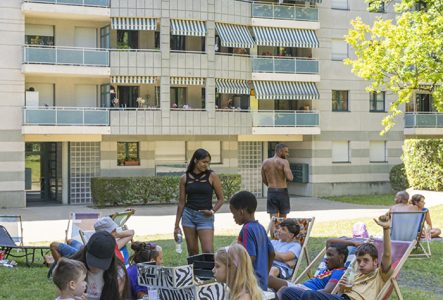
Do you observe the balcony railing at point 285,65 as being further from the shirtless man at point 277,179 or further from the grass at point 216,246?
the shirtless man at point 277,179

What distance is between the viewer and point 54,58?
104ft

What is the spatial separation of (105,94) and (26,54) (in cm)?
422

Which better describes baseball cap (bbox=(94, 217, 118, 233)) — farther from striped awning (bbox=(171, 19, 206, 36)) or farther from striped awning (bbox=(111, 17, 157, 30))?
striped awning (bbox=(171, 19, 206, 36))

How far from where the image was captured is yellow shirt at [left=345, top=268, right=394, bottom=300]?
26.1ft

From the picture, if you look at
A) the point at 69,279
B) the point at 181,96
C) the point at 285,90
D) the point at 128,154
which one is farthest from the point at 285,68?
the point at 69,279

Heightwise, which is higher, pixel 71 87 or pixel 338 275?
pixel 71 87

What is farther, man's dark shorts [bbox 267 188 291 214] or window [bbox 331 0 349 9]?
window [bbox 331 0 349 9]

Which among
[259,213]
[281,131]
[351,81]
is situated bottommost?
[259,213]

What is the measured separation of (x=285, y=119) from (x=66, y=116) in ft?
35.7

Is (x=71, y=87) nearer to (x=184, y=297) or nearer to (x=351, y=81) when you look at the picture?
(x=351, y=81)

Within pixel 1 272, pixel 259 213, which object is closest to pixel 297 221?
pixel 1 272

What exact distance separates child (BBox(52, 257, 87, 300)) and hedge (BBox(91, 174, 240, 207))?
2574 centimetres

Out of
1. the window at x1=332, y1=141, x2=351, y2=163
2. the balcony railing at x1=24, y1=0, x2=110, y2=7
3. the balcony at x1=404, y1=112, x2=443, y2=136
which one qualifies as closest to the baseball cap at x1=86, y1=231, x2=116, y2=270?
the balcony railing at x1=24, y1=0, x2=110, y2=7

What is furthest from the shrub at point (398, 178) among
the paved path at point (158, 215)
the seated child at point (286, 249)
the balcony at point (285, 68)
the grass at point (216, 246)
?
the seated child at point (286, 249)
